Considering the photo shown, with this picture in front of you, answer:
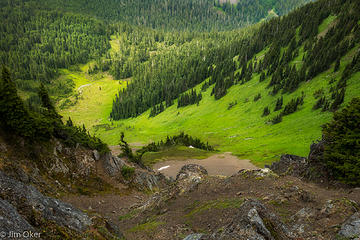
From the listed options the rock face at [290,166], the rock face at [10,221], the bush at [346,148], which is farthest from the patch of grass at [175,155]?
the rock face at [10,221]

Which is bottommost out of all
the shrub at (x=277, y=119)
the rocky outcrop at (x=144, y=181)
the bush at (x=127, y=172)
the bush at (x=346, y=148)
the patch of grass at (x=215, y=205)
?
the shrub at (x=277, y=119)

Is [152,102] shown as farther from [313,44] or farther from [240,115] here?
[313,44]

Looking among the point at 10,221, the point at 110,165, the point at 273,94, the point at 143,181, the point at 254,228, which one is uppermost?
the point at 10,221

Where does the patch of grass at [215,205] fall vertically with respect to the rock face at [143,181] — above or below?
above

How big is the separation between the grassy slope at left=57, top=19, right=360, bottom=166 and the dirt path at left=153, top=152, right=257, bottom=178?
4327 mm

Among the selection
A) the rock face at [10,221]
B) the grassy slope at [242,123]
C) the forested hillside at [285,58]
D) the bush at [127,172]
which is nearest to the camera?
the rock face at [10,221]

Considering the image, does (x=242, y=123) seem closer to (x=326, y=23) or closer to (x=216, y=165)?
(x=216, y=165)

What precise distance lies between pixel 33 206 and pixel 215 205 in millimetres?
13799

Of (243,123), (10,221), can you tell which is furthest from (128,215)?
(243,123)

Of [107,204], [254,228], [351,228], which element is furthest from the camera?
[107,204]

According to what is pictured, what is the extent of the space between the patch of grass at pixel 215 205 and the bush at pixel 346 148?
11.9 metres

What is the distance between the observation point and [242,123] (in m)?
102

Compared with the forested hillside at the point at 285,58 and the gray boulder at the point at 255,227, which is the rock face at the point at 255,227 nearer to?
the gray boulder at the point at 255,227

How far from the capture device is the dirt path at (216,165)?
56750mm
